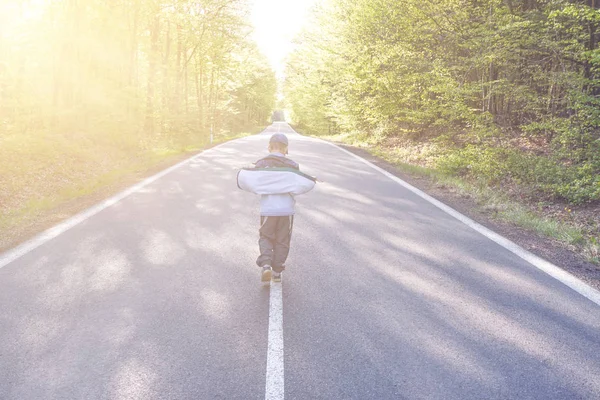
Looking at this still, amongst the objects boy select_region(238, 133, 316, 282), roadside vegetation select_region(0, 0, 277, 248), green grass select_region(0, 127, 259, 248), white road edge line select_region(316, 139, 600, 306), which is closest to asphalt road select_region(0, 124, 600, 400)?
white road edge line select_region(316, 139, 600, 306)

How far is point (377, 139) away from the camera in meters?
21.0

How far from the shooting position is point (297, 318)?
3.53 metres

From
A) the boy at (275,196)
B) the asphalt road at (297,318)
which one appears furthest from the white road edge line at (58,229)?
the boy at (275,196)

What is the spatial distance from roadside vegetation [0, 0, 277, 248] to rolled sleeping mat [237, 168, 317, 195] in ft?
12.0

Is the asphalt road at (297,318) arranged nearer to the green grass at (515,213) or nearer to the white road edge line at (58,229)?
the white road edge line at (58,229)

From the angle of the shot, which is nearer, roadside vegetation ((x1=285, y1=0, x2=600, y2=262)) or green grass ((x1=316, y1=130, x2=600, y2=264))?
green grass ((x1=316, y1=130, x2=600, y2=264))

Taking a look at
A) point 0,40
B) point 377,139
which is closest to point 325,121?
point 377,139

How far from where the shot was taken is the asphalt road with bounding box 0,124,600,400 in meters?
2.66

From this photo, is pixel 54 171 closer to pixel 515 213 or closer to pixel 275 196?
pixel 275 196

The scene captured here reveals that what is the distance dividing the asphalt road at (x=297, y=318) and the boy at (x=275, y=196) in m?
0.27

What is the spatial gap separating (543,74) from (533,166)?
2662 mm

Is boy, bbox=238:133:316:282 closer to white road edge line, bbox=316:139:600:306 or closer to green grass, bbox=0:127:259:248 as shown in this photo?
white road edge line, bbox=316:139:600:306

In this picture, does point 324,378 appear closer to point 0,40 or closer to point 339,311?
point 339,311

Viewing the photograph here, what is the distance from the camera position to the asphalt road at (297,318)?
266 cm
